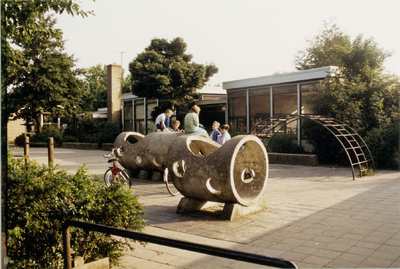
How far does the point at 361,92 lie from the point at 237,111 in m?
9.14

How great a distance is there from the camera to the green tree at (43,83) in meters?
30.2

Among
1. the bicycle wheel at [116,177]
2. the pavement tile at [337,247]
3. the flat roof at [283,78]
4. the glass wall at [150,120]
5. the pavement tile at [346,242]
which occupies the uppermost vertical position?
the flat roof at [283,78]

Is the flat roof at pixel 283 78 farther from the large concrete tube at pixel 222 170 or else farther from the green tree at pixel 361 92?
the large concrete tube at pixel 222 170

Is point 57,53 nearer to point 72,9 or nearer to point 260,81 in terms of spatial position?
point 260,81

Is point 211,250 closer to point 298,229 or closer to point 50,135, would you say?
point 298,229

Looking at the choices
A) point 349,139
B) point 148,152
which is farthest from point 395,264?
point 349,139

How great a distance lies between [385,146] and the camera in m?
14.0

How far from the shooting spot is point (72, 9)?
19.2 feet

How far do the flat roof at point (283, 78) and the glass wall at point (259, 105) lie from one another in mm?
493

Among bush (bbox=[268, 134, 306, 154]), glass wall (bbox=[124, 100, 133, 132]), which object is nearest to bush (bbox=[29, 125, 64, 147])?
glass wall (bbox=[124, 100, 133, 132])

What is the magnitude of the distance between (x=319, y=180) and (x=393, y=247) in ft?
21.5

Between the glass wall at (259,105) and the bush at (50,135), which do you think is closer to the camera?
the glass wall at (259,105)

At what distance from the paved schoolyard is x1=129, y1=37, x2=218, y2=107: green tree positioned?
54.6 feet

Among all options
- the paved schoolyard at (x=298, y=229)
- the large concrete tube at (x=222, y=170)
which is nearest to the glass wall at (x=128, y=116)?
the paved schoolyard at (x=298, y=229)
